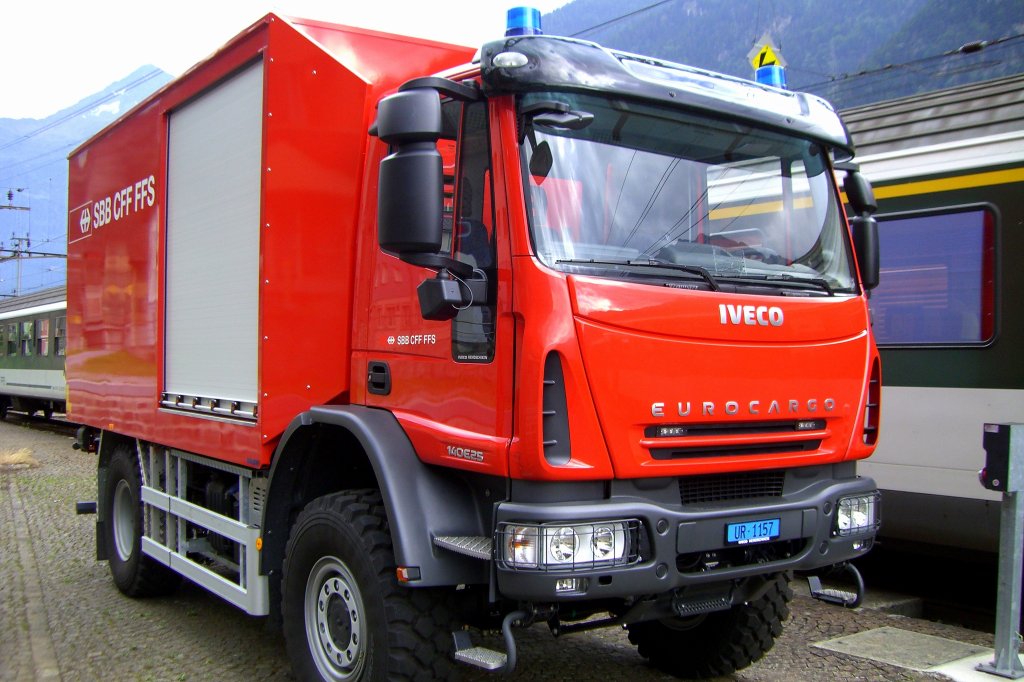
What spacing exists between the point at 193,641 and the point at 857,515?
3.88m

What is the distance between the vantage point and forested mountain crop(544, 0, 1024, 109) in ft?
173

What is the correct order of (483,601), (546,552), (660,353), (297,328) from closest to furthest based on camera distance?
(546,552) < (660,353) < (483,601) < (297,328)

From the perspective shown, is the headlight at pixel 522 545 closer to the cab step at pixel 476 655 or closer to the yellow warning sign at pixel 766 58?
the cab step at pixel 476 655

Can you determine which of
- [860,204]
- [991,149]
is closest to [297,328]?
[860,204]

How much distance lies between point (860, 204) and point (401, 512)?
2685 millimetres

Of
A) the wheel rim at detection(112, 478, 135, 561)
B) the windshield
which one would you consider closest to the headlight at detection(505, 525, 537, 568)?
the windshield

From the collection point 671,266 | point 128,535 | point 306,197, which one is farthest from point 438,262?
point 128,535

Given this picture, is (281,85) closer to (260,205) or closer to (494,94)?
(260,205)

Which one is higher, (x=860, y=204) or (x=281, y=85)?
(x=281, y=85)

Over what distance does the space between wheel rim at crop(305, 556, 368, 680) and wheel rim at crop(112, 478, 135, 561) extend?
9.68ft

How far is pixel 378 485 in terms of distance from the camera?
409 centimetres

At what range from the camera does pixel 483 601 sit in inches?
157

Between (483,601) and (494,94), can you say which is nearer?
(494,94)

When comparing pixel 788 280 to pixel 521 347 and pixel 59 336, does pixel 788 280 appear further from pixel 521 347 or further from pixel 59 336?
pixel 59 336
